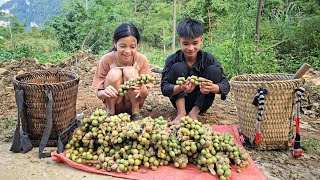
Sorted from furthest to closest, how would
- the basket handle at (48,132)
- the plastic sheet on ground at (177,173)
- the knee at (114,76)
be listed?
the knee at (114,76)
the basket handle at (48,132)
the plastic sheet on ground at (177,173)

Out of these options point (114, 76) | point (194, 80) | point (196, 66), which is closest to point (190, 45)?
point (196, 66)

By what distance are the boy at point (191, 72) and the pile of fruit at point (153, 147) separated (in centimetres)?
61

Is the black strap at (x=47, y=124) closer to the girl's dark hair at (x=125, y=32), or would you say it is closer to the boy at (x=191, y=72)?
the girl's dark hair at (x=125, y=32)

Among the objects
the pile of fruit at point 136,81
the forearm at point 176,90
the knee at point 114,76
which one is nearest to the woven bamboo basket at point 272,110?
the forearm at point 176,90

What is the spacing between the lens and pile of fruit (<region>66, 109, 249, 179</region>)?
2.51 m

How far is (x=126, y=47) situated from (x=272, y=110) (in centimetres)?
145

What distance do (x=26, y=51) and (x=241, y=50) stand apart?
8044mm

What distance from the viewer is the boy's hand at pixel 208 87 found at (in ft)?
10.2

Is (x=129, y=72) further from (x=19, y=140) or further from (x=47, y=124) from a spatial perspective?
(x=19, y=140)

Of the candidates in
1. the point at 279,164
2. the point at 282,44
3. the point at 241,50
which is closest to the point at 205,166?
the point at 279,164

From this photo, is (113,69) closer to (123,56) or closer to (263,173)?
(123,56)

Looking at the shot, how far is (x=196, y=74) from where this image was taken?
11.3 feet

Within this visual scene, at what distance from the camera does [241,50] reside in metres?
4.98

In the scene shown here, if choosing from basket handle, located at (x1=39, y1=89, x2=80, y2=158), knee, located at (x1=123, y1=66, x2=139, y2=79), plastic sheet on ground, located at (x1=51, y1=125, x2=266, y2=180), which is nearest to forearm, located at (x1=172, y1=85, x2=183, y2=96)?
knee, located at (x1=123, y1=66, x2=139, y2=79)
